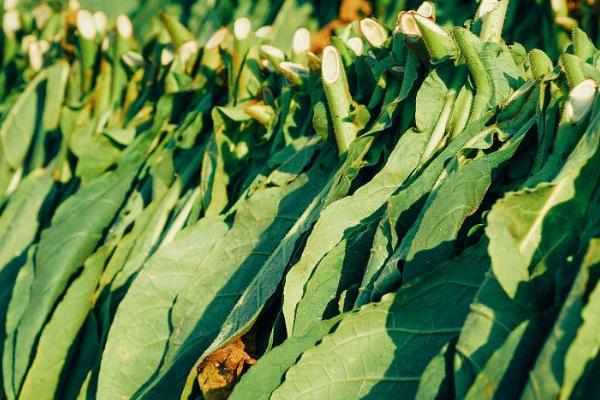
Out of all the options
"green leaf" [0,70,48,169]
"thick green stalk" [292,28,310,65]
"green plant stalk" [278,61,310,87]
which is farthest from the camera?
"green leaf" [0,70,48,169]

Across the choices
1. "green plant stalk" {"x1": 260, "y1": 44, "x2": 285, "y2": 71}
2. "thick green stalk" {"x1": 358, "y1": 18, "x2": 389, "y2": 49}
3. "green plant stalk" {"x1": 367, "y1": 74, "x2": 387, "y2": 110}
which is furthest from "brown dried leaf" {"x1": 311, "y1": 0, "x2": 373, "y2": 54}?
"green plant stalk" {"x1": 367, "y1": 74, "x2": 387, "y2": 110}

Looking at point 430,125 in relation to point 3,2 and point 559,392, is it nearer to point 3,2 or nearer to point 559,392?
point 559,392

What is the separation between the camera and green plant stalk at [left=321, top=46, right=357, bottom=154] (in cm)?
151

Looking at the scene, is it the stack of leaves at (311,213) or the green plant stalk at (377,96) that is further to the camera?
the green plant stalk at (377,96)

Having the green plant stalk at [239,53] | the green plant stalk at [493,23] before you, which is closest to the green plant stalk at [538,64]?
the green plant stalk at [493,23]

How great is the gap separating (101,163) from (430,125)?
990 millimetres

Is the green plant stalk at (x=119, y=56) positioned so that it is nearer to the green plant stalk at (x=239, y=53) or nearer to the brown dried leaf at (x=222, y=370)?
the green plant stalk at (x=239, y=53)

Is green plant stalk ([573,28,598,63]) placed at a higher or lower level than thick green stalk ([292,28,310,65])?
higher

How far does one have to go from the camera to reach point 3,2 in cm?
296

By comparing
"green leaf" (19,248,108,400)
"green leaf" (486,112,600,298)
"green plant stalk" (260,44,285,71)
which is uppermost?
"green plant stalk" (260,44,285,71)

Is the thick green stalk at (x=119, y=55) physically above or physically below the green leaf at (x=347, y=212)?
above

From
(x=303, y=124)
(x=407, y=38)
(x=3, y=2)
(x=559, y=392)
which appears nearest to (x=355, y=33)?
(x=303, y=124)

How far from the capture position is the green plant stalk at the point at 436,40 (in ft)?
4.50

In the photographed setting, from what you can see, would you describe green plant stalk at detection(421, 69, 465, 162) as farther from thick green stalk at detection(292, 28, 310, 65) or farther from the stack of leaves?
thick green stalk at detection(292, 28, 310, 65)
